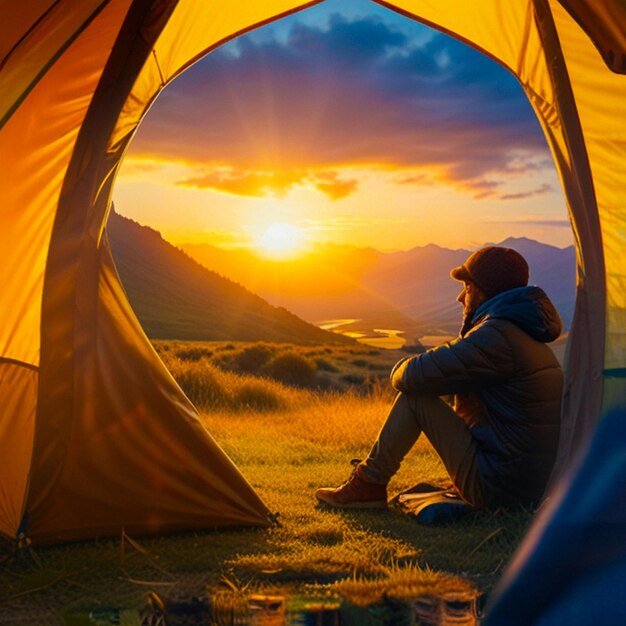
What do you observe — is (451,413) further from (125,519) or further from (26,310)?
(26,310)

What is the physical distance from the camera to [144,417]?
446 cm

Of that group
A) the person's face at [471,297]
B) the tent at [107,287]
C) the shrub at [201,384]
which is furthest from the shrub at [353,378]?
the tent at [107,287]

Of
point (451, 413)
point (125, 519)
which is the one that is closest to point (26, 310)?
point (125, 519)

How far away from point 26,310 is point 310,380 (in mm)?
12489

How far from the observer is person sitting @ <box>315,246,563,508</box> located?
452 centimetres

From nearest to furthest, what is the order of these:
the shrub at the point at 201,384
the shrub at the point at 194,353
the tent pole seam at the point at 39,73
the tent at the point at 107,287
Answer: the tent pole seam at the point at 39,73
the tent at the point at 107,287
the shrub at the point at 201,384
the shrub at the point at 194,353

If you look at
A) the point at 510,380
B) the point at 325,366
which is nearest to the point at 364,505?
the point at 510,380

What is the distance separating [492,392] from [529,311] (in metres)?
0.43

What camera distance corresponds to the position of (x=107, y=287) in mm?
4484

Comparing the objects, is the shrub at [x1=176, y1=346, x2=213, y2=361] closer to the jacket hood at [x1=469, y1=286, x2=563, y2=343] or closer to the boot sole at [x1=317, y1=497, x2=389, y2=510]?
the boot sole at [x1=317, y1=497, x2=389, y2=510]

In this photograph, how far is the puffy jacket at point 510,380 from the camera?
177 inches

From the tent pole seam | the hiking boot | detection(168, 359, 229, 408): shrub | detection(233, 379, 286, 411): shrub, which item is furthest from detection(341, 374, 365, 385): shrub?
the tent pole seam

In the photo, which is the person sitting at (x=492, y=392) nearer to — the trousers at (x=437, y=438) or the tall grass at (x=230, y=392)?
the trousers at (x=437, y=438)

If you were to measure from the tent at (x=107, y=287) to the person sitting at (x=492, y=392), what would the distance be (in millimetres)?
341
